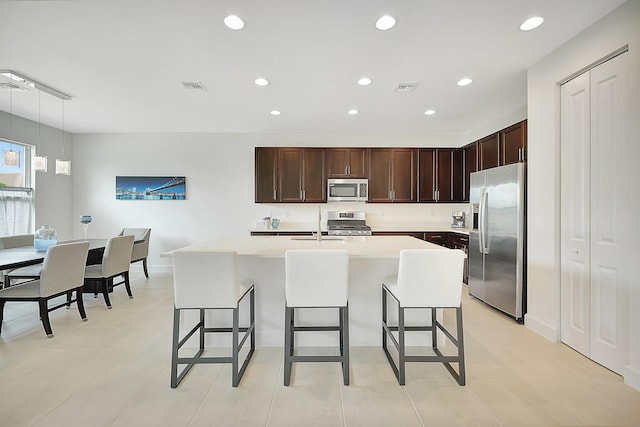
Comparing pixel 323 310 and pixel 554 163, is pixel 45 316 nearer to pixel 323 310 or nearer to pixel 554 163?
pixel 323 310

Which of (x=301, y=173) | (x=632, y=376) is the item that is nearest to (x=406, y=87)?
(x=301, y=173)

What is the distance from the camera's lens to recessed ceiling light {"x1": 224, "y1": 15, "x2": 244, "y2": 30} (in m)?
2.13

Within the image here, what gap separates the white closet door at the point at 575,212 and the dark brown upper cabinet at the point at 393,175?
263 centimetres

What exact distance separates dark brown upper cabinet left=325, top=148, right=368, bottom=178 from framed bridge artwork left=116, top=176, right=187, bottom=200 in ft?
9.02

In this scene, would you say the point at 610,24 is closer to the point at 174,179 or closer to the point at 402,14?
the point at 402,14

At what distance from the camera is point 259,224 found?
17.9ft

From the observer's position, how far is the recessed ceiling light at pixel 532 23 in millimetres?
2146

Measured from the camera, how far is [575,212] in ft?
8.07

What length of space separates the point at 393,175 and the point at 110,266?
4.37m

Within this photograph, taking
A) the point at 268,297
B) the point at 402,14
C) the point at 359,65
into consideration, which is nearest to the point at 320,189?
the point at 359,65

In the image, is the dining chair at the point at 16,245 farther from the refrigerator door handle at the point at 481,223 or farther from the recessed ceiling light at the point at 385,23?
the refrigerator door handle at the point at 481,223

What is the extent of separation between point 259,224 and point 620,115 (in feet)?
15.7

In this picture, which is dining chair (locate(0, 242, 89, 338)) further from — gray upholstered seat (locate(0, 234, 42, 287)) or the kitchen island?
the kitchen island

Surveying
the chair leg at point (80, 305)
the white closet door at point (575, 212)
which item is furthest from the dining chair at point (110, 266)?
the white closet door at point (575, 212)
